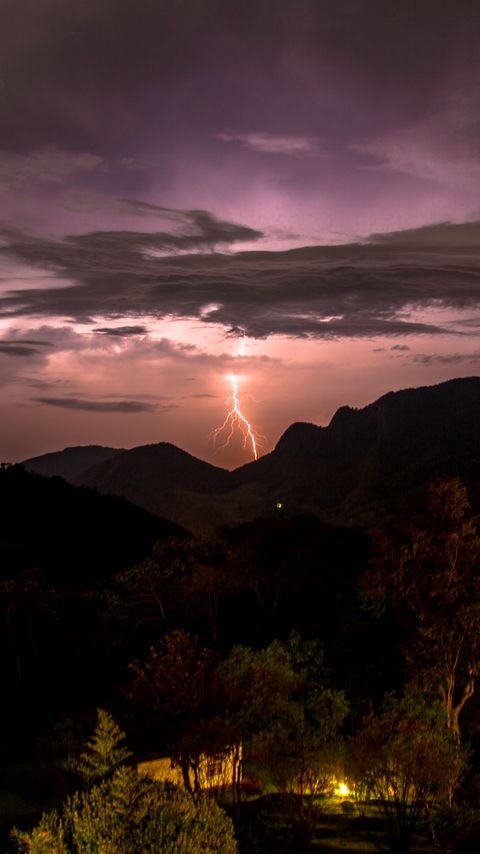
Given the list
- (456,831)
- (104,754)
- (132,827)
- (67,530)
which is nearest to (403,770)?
(456,831)

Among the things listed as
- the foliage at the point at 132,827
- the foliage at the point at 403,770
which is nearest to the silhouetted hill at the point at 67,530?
the foliage at the point at 403,770

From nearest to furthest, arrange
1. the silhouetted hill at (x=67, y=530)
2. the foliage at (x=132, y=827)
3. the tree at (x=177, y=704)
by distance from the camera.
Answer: the foliage at (x=132, y=827) < the tree at (x=177, y=704) < the silhouetted hill at (x=67, y=530)

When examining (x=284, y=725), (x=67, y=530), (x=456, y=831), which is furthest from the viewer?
(x=67, y=530)

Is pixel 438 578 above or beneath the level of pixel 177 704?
above

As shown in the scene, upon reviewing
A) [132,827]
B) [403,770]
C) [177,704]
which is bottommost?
[403,770]

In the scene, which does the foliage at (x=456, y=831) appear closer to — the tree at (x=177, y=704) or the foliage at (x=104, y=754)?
the tree at (x=177, y=704)

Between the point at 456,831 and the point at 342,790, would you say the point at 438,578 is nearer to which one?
the point at 456,831

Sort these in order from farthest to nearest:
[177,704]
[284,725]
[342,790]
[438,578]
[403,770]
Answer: [342,790] < [438,578] < [284,725] < [177,704] < [403,770]

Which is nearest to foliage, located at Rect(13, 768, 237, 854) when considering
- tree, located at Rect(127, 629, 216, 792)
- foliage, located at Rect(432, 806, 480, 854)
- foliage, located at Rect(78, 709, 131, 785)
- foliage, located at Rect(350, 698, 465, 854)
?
foliage, located at Rect(78, 709, 131, 785)
